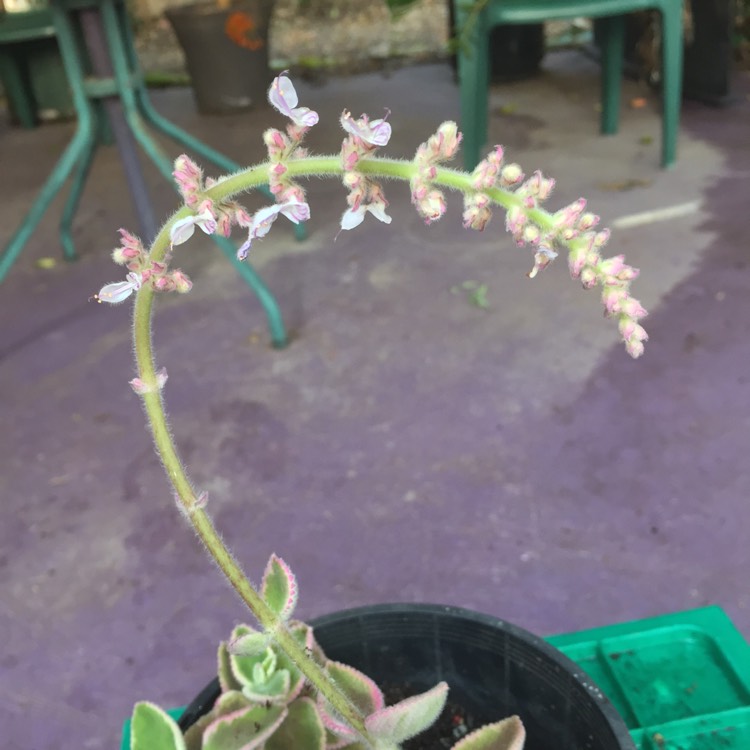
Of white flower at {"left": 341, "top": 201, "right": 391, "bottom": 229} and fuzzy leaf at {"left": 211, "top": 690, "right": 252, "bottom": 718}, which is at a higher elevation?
white flower at {"left": 341, "top": 201, "right": 391, "bottom": 229}

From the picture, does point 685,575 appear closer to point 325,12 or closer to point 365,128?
point 365,128

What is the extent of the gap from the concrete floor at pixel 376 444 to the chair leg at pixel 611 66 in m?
0.51

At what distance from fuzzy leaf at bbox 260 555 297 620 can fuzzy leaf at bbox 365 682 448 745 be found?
10cm

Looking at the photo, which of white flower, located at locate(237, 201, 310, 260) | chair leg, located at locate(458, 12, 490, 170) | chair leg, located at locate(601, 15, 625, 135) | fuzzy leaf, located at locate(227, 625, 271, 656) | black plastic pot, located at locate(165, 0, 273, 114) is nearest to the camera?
white flower, located at locate(237, 201, 310, 260)

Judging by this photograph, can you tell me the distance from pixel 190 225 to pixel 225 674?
1.45 ft

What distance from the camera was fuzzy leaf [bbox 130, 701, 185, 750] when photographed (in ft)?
2.21

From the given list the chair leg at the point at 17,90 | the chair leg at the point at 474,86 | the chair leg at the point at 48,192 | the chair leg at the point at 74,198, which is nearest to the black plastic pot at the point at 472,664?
the chair leg at the point at 48,192

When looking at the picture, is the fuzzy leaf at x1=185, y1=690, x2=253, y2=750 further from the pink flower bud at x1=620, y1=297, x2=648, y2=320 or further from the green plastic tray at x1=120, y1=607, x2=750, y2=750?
the pink flower bud at x1=620, y1=297, x2=648, y2=320

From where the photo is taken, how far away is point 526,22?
2594 millimetres

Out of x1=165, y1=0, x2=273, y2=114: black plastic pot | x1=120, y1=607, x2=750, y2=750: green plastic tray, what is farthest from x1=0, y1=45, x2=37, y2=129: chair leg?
x1=120, y1=607, x2=750, y2=750: green plastic tray

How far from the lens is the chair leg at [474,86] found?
2543mm

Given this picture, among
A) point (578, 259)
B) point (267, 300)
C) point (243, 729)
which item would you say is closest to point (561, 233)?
point (578, 259)

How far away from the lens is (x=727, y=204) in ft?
7.79

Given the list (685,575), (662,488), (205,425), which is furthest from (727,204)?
(205,425)
